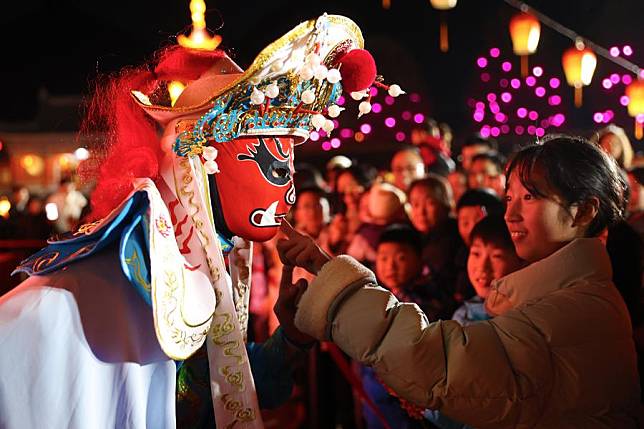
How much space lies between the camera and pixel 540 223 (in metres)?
2.09

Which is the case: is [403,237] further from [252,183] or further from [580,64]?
[580,64]

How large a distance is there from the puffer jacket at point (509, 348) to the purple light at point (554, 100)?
14.1m

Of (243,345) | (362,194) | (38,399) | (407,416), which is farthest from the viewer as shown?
(362,194)

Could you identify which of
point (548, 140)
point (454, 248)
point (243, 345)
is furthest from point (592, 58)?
point (243, 345)

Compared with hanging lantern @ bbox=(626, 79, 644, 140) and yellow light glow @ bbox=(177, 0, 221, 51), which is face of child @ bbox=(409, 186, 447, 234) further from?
hanging lantern @ bbox=(626, 79, 644, 140)

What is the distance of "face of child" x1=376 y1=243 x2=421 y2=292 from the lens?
412 cm

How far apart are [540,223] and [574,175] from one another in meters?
0.16

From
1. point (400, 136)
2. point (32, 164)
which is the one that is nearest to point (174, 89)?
point (400, 136)

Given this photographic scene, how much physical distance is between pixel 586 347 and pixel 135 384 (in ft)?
3.59

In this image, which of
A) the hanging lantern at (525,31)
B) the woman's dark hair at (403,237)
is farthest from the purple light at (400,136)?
the woman's dark hair at (403,237)

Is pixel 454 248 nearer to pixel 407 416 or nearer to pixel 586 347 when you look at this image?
pixel 407 416

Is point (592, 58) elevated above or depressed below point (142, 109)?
above

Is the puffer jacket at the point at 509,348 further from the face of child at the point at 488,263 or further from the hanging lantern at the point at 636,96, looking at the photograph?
the hanging lantern at the point at 636,96

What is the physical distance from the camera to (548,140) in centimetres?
216
